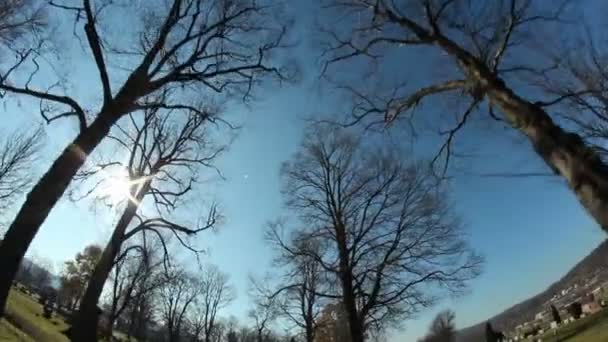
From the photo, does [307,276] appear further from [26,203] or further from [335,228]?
[26,203]

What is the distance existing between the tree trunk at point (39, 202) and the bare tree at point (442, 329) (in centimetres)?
7785

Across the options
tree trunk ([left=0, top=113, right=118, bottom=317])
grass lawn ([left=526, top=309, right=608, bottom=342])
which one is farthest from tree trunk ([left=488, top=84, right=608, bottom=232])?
grass lawn ([left=526, top=309, right=608, bottom=342])

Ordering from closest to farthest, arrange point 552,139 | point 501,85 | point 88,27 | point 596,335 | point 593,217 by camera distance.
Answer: point 593,217
point 552,139
point 501,85
point 88,27
point 596,335

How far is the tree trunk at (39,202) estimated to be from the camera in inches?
196

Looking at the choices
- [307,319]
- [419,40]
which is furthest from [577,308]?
[419,40]

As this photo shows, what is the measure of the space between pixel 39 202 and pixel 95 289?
6.65 metres

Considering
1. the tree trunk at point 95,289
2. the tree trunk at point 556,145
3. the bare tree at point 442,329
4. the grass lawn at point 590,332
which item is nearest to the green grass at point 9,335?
the tree trunk at point 95,289


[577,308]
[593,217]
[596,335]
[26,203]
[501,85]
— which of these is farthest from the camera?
[577,308]

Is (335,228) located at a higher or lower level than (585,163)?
higher

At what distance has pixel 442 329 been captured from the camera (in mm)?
76562

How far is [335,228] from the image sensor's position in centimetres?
1502

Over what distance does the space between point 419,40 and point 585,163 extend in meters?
4.19

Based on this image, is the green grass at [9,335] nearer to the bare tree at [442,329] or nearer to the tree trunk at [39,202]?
the tree trunk at [39,202]

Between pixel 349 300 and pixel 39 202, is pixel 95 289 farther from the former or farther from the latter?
pixel 349 300
